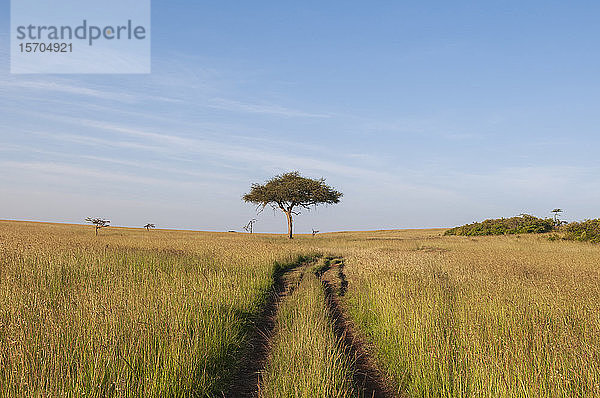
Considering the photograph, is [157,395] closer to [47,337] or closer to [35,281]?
[47,337]

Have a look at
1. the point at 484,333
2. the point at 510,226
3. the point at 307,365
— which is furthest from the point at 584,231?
the point at 307,365

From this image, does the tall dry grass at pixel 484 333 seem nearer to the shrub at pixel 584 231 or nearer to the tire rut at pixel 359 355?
the tire rut at pixel 359 355

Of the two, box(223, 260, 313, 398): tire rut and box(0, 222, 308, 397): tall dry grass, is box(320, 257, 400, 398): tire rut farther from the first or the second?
box(0, 222, 308, 397): tall dry grass

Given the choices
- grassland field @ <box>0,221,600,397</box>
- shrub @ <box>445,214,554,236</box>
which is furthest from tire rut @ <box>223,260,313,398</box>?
shrub @ <box>445,214,554,236</box>

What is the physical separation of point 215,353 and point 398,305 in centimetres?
332

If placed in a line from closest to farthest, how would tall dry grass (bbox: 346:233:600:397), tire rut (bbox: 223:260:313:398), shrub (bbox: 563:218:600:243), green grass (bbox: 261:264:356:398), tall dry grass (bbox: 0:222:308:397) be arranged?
tall dry grass (bbox: 0:222:308:397), tall dry grass (bbox: 346:233:600:397), green grass (bbox: 261:264:356:398), tire rut (bbox: 223:260:313:398), shrub (bbox: 563:218:600:243)

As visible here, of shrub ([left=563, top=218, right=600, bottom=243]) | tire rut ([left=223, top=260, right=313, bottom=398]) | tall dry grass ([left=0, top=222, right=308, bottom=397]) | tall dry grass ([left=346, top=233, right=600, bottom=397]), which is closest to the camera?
tall dry grass ([left=0, top=222, right=308, bottom=397])

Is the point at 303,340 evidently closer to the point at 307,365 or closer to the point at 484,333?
the point at 307,365

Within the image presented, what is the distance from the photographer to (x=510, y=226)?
4856 cm

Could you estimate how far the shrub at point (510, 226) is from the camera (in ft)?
147

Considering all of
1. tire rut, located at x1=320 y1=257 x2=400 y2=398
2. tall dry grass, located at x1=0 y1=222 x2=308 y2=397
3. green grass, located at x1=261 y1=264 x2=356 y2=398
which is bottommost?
tire rut, located at x1=320 y1=257 x2=400 y2=398

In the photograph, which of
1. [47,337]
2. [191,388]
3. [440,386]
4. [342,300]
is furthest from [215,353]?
[342,300]

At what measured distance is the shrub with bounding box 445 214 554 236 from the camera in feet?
147

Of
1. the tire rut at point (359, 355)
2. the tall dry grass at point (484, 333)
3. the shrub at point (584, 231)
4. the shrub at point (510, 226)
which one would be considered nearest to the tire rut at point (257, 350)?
the tire rut at point (359, 355)
